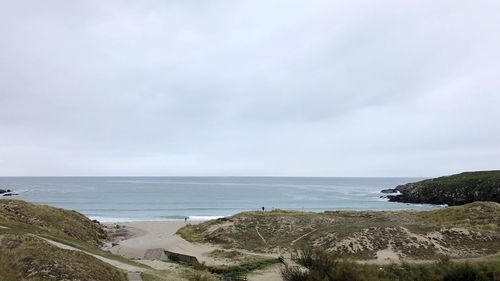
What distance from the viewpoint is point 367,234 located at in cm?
3419

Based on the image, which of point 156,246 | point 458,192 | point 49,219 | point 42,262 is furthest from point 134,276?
point 458,192

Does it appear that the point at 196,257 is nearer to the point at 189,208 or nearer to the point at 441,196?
the point at 189,208

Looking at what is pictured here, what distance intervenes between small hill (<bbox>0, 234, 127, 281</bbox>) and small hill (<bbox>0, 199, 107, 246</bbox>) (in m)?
11.5

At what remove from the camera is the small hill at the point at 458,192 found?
84.8m

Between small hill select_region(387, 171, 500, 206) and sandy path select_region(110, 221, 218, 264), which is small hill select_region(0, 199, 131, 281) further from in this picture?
small hill select_region(387, 171, 500, 206)

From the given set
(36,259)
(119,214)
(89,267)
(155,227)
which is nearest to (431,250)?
(89,267)

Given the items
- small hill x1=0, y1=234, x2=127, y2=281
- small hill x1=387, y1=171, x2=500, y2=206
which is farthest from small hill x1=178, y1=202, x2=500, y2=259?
small hill x1=387, y1=171, x2=500, y2=206

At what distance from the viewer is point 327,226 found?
1564 inches

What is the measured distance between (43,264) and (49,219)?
19.8 meters

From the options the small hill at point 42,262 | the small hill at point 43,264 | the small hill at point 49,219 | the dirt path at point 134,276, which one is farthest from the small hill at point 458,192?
the small hill at point 43,264

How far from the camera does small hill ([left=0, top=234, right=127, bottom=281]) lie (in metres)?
17.4

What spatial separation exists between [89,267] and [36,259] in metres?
2.06

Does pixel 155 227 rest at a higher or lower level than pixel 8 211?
lower

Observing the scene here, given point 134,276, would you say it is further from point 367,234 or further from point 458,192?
point 458,192
